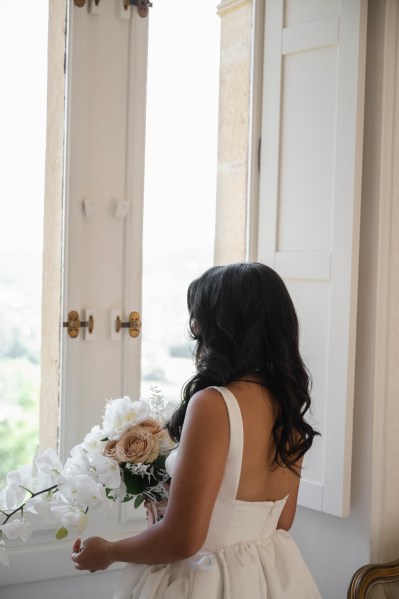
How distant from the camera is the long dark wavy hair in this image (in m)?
1.66

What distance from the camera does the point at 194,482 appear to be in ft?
5.11

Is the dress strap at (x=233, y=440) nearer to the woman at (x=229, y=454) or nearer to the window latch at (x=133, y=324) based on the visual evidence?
the woman at (x=229, y=454)

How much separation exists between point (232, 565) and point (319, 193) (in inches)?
58.9

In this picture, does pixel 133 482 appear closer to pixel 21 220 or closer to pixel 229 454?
pixel 229 454

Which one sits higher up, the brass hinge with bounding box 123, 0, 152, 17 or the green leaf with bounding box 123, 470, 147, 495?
the brass hinge with bounding box 123, 0, 152, 17

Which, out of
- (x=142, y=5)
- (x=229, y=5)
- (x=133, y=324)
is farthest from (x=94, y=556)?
(x=229, y=5)

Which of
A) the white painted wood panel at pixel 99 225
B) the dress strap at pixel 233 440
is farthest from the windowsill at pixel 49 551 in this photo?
the dress strap at pixel 233 440

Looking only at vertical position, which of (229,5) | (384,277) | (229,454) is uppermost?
(229,5)

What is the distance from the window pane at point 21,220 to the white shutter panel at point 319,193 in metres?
0.88

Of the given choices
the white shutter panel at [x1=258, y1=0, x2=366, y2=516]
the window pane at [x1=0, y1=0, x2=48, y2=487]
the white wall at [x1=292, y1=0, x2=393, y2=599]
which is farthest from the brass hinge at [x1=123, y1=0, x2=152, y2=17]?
the white wall at [x1=292, y1=0, x2=393, y2=599]

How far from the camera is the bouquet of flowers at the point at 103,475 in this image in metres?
1.70

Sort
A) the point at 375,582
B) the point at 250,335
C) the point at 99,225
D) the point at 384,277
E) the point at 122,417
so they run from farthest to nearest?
the point at 99,225 < the point at 384,277 < the point at 375,582 < the point at 122,417 < the point at 250,335

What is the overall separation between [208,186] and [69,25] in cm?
88

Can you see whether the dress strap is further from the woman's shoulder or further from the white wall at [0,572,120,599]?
the white wall at [0,572,120,599]
